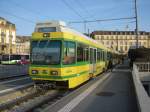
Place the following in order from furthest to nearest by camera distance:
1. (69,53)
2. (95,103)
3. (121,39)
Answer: (121,39) → (69,53) → (95,103)

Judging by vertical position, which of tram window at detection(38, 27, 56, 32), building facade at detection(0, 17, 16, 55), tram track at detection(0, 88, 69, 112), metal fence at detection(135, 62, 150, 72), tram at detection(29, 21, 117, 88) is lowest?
tram track at detection(0, 88, 69, 112)

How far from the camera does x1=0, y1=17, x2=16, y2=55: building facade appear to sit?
79062 millimetres

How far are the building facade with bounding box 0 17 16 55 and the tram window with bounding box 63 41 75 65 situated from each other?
6489 cm

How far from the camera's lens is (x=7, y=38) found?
82.5 meters

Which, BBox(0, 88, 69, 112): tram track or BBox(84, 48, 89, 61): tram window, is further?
BBox(84, 48, 89, 61): tram window

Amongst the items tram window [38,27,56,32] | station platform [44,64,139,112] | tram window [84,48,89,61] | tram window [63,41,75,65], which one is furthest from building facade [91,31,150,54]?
station platform [44,64,139,112]

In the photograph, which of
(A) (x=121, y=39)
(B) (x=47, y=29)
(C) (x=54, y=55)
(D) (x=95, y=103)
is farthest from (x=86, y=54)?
(A) (x=121, y=39)

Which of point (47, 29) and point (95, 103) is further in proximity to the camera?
point (47, 29)

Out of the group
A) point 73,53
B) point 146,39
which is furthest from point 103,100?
point 146,39

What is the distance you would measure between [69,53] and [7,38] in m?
71.7

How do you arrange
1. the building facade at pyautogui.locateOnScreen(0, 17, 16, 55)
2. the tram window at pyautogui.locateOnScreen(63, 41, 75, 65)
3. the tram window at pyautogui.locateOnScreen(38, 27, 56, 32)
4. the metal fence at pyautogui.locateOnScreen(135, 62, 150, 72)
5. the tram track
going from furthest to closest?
the building facade at pyautogui.locateOnScreen(0, 17, 16, 55), the metal fence at pyautogui.locateOnScreen(135, 62, 150, 72), the tram window at pyautogui.locateOnScreen(38, 27, 56, 32), the tram window at pyautogui.locateOnScreen(63, 41, 75, 65), the tram track

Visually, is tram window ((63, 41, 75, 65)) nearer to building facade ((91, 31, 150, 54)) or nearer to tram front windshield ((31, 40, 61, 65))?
tram front windshield ((31, 40, 61, 65))

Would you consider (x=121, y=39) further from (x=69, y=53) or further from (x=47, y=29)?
(x=69, y=53)

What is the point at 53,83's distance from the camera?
13.7m
